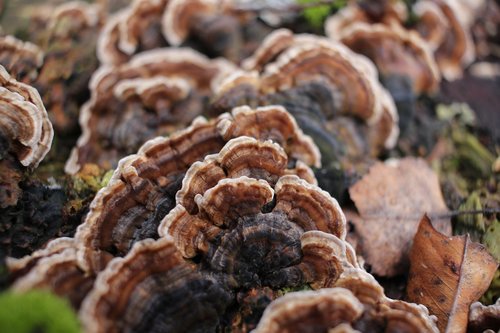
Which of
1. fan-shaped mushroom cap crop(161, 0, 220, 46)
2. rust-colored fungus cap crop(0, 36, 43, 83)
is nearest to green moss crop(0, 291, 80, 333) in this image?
rust-colored fungus cap crop(0, 36, 43, 83)

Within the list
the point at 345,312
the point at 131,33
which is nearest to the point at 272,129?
the point at 345,312

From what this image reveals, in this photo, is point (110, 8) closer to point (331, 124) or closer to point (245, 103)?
point (245, 103)

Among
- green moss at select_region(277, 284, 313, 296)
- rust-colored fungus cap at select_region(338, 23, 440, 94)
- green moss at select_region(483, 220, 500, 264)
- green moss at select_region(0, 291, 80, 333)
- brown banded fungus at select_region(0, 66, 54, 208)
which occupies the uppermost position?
brown banded fungus at select_region(0, 66, 54, 208)

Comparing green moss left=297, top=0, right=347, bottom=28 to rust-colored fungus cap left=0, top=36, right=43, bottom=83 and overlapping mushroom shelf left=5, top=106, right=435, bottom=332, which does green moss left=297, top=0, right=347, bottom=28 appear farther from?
rust-colored fungus cap left=0, top=36, right=43, bottom=83

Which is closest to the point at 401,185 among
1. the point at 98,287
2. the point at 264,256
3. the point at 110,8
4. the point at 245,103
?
the point at 245,103

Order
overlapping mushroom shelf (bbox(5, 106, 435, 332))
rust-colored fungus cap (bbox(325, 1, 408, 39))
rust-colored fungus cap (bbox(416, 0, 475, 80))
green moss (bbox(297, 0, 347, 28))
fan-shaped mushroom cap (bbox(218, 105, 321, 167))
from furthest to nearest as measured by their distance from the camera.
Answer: rust-colored fungus cap (bbox(416, 0, 475, 80))
green moss (bbox(297, 0, 347, 28))
rust-colored fungus cap (bbox(325, 1, 408, 39))
fan-shaped mushroom cap (bbox(218, 105, 321, 167))
overlapping mushroom shelf (bbox(5, 106, 435, 332))

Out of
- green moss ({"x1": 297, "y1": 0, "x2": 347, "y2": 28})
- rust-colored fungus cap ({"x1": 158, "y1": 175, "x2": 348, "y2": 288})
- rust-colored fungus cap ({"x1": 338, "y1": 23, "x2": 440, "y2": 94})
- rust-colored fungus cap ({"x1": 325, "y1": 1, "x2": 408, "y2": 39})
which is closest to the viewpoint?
rust-colored fungus cap ({"x1": 158, "y1": 175, "x2": 348, "y2": 288})

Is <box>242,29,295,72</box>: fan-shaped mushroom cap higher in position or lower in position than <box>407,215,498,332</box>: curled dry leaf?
higher

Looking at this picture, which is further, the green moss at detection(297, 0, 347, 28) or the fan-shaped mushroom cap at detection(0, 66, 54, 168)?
the green moss at detection(297, 0, 347, 28)
